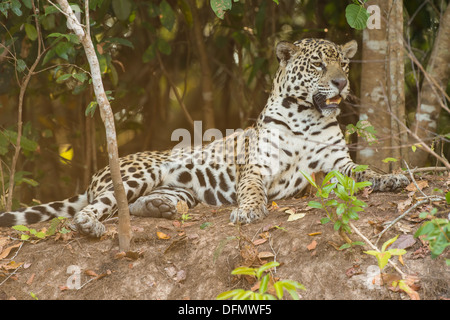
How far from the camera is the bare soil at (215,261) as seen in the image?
14.1 ft

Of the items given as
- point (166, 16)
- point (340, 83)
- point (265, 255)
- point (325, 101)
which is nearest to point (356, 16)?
point (340, 83)

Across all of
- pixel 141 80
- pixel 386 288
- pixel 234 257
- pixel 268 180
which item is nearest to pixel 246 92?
pixel 141 80

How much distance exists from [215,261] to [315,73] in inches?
105

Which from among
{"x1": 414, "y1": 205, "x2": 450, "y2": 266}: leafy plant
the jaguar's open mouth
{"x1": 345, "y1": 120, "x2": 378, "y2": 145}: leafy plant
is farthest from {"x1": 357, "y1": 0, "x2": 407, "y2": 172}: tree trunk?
{"x1": 414, "y1": 205, "x2": 450, "y2": 266}: leafy plant

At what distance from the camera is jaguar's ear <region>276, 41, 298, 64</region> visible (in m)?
6.84

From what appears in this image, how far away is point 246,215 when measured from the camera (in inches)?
220

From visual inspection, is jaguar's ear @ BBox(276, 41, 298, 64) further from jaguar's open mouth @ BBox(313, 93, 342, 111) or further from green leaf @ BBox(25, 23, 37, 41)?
green leaf @ BBox(25, 23, 37, 41)

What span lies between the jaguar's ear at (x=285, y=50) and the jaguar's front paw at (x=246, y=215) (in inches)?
82.5

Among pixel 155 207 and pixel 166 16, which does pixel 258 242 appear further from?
pixel 166 16

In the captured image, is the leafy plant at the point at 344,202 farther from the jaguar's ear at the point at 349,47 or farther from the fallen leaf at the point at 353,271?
the jaguar's ear at the point at 349,47

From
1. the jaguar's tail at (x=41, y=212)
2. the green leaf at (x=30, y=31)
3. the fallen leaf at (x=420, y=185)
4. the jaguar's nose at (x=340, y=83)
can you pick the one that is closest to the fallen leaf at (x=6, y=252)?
the jaguar's tail at (x=41, y=212)

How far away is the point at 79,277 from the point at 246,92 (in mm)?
5785

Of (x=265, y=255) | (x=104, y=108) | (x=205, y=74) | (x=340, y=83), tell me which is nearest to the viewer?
(x=104, y=108)

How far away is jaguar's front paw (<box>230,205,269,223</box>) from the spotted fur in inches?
12.5
